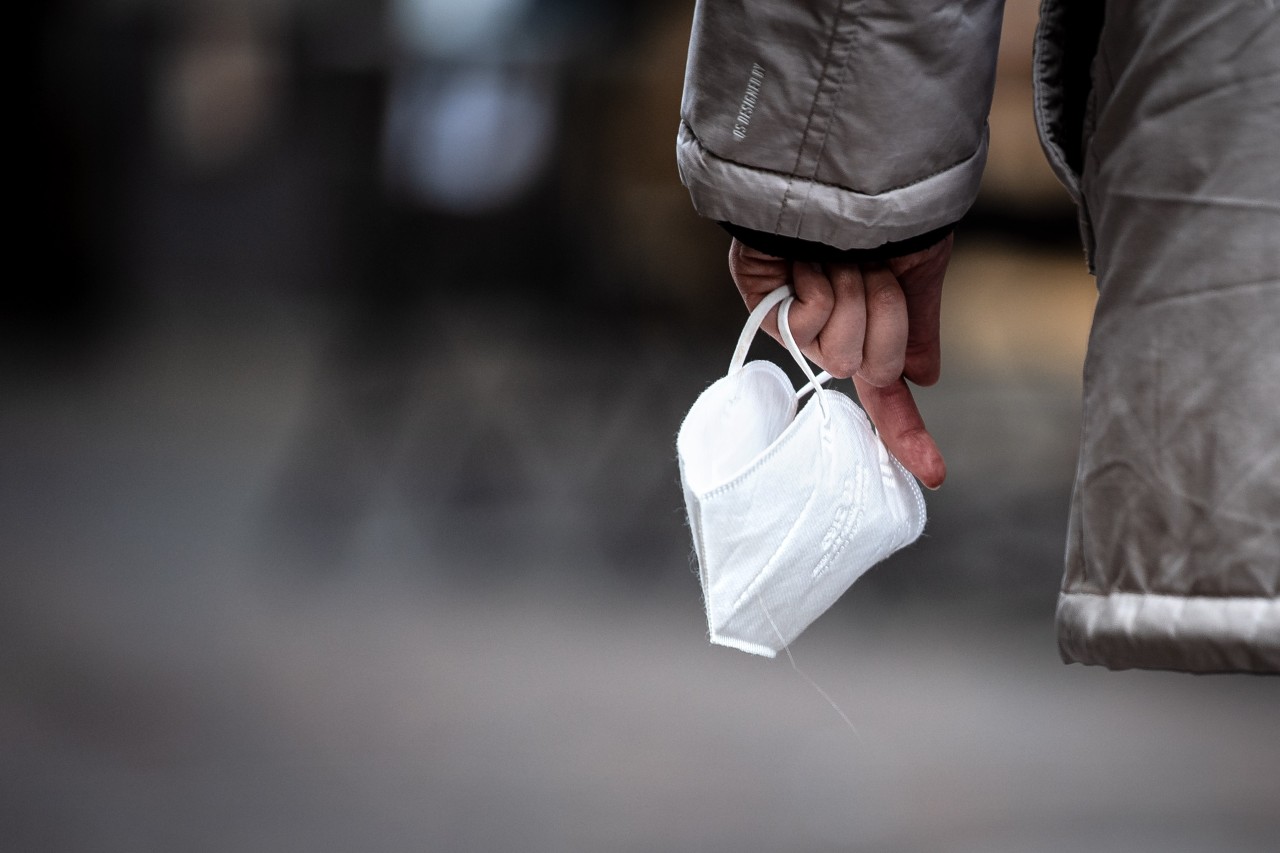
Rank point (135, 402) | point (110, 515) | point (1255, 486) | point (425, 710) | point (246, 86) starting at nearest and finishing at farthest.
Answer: point (1255, 486) < point (425, 710) < point (110, 515) < point (135, 402) < point (246, 86)

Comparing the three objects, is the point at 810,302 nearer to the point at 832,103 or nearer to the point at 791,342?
the point at 791,342

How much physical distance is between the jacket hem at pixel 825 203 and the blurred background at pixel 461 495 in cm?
28

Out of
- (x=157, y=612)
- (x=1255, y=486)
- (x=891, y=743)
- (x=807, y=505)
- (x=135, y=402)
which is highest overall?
(x=1255, y=486)

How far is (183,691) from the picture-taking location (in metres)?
1.62

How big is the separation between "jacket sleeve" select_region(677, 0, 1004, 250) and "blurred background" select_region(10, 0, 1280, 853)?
29 centimetres

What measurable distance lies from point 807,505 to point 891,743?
0.96m

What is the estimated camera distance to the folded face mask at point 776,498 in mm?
625

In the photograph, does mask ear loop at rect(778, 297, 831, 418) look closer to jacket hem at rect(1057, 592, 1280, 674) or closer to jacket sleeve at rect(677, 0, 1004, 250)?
jacket sleeve at rect(677, 0, 1004, 250)

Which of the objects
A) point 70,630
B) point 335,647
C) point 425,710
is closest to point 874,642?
point 425,710

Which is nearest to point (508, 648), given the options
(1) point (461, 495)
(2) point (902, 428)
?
(1) point (461, 495)

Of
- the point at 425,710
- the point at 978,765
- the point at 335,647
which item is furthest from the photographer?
the point at 335,647

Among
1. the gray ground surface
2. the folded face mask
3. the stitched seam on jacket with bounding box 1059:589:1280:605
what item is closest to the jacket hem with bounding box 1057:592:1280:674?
the stitched seam on jacket with bounding box 1059:589:1280:605

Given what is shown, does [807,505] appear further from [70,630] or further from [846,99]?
[70,630]

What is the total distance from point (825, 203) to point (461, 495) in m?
1.71
